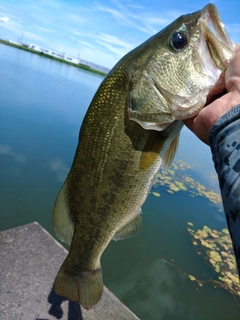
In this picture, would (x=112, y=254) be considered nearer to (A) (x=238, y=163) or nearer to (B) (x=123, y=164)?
(B) (x=123, y=164)

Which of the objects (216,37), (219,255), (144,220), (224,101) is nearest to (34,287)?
(224,101)

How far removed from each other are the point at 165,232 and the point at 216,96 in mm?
5541

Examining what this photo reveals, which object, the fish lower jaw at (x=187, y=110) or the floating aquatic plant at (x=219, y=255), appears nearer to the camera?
the fish lower jaw at (x=187, y=110)

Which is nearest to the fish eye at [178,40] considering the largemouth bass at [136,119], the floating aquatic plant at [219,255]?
the largemouth bass at [136,119]

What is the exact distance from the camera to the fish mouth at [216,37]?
65.4 inches

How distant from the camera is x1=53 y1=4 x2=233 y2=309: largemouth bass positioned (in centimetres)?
171

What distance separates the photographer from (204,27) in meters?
1.71

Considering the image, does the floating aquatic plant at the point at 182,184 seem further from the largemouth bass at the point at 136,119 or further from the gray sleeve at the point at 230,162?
the gray sleeve at the point at 230,162

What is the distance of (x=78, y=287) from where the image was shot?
2270mm

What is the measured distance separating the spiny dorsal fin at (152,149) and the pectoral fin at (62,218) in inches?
25.6

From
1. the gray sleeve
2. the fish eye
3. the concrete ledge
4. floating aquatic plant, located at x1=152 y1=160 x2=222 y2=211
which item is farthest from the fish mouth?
floating aquatic plant, located at x1=152 y1=160 x2=222 y2=211

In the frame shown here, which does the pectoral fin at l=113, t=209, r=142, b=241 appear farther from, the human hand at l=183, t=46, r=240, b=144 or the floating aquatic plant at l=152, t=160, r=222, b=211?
the floating aquatic plant at l=152, t=160, r=222, b=211

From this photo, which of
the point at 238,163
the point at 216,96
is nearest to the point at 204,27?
the point at 216,96

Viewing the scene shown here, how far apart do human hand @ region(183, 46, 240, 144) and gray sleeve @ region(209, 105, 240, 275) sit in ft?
0.28
